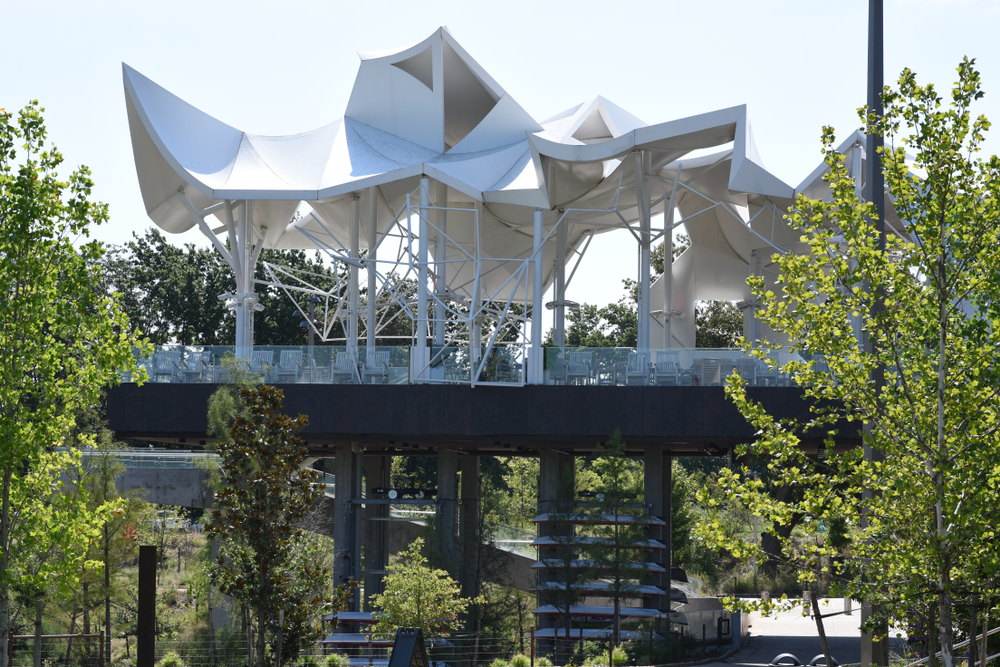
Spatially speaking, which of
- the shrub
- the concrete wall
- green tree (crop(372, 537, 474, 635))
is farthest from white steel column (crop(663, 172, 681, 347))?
the shrub

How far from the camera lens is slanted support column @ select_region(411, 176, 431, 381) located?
98.0ft

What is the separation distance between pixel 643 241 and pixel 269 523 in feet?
66.4

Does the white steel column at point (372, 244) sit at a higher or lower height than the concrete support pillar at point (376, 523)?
higher

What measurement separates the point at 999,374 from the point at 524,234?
3827 cm

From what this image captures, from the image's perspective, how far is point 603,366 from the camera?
95.7 feet

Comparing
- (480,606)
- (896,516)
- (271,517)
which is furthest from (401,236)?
(896,516)

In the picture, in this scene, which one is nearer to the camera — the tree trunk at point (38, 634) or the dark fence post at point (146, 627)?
the dark fence post at point (146, 627)

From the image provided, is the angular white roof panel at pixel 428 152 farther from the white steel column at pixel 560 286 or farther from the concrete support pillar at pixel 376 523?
the concrete support pillar at pixel 376 523

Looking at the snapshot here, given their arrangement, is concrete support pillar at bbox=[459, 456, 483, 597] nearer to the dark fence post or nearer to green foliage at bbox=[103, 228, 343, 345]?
the dark fence post

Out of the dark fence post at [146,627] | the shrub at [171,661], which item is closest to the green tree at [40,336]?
the dark fence post at [146,627]

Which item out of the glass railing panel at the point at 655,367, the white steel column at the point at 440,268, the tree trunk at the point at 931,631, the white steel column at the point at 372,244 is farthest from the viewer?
the white steel column at the point at 372,244

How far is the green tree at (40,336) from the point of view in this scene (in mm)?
12477

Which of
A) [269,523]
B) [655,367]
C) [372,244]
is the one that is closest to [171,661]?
[269,523]

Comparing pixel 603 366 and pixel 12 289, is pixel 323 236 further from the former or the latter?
pixel 12 289
